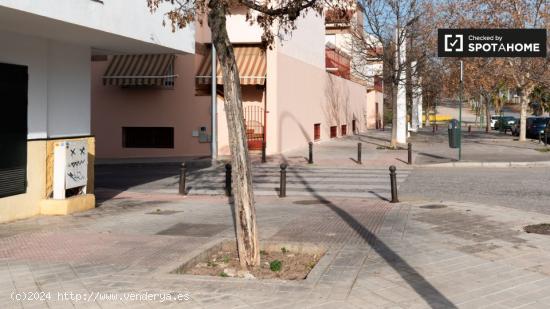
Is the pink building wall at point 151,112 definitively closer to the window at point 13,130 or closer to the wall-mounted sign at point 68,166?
the wall-mounted sign at point 68,166

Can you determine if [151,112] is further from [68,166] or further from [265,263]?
[265,263]

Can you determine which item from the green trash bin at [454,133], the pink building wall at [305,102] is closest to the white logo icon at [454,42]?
the green trash bin at [454,133]

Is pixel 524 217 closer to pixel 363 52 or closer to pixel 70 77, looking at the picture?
pixel 70 77

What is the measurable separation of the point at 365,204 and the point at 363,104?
3965 cm

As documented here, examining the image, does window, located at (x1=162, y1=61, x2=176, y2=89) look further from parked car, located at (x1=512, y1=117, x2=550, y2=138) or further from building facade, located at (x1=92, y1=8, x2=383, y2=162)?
parked car, located at (x1=512, y1=117, x2=550, y2=138)

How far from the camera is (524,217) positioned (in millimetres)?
10289

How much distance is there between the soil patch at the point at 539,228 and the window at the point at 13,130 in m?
8.41

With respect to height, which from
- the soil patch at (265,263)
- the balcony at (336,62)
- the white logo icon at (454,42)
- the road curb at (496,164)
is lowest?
the soil patch at (265,263)

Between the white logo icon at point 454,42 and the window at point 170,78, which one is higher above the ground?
the white logo icon at point 454,42

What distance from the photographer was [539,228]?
9.09 m

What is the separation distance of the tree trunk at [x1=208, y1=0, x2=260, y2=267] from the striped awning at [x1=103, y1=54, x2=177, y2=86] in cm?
1946

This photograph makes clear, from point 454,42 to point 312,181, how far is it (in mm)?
8950

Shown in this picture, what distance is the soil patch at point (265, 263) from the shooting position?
268 inches

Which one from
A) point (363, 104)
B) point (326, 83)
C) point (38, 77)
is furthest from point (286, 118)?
point (363, 104)
